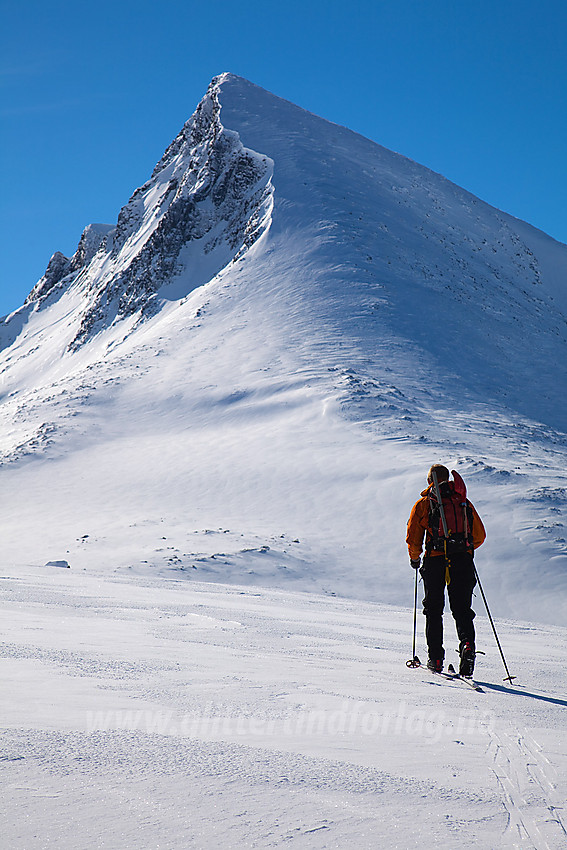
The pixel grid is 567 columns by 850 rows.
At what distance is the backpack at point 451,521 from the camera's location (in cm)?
591

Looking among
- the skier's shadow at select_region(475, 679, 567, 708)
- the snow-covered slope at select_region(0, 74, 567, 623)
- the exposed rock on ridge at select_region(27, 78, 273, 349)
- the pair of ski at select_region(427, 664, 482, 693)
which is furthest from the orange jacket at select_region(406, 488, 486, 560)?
the exposed rock on ridge at select_region(27, 78, 273, 349)

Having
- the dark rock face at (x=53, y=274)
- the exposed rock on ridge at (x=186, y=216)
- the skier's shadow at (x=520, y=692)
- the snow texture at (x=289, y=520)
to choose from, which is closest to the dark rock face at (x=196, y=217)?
A: the exposed rock on ridge at (x=186, y=216)

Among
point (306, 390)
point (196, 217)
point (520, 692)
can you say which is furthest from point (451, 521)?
point (196, 217)

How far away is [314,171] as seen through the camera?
52.9 m

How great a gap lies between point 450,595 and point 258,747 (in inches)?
134

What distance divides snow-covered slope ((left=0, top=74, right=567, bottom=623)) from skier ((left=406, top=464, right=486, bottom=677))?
854cm

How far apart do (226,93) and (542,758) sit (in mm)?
77337

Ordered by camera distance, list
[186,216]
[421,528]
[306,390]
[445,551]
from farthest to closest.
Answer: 1. [186,216]
2. [306,390]
3. [421,528]
4. [445,551]

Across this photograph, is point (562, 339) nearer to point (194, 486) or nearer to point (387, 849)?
point (194, 486)

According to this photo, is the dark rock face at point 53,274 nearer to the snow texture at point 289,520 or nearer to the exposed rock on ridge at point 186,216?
the exposed rock on ridge at point 186,216

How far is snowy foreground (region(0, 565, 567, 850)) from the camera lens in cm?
231

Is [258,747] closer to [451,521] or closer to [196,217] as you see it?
[451,521]

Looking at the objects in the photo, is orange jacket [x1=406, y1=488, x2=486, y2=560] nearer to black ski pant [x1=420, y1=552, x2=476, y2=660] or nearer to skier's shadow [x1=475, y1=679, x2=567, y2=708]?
black ski pant [x1=420, y1=552, x2=476, y2=660]

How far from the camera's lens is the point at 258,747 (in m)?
3.01
